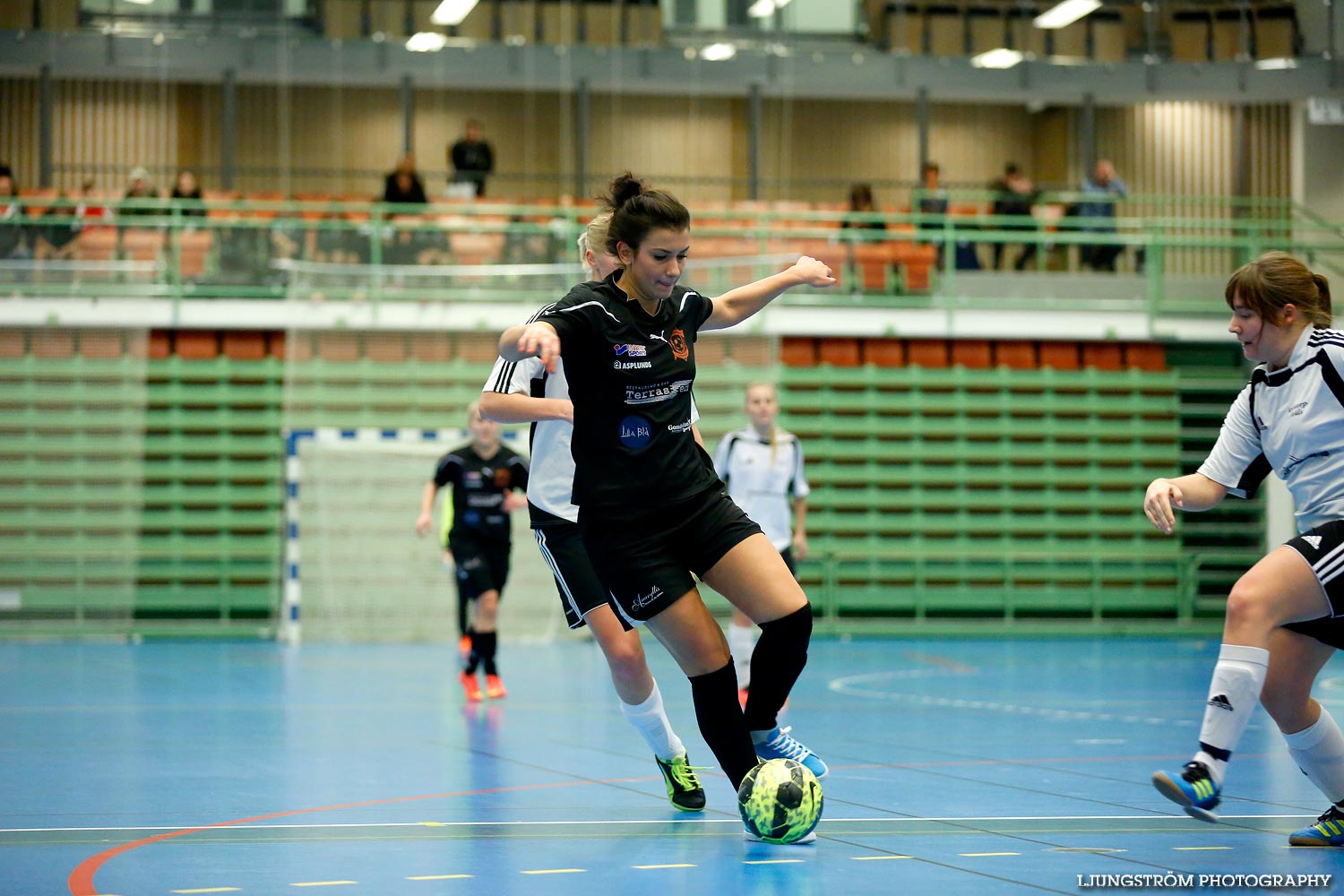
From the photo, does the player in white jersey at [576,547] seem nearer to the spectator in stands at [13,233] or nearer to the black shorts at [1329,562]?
the black shorts at [1329,562]

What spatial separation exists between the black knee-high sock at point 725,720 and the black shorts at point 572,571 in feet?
3.94

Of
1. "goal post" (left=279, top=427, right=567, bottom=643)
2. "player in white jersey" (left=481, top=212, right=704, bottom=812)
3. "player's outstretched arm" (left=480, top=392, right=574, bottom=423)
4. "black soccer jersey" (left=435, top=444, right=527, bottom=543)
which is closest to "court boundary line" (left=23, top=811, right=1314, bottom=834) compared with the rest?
"player in white jersey" (left=481, top=212, right=704, bottom=812)

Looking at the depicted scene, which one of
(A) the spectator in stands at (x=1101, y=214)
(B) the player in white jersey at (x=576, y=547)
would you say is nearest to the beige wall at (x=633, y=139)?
(A) the spectator in stands at (x=1101, y=214)

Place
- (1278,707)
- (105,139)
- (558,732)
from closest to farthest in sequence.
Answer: (1278,707) < (558,732) < (105,139)

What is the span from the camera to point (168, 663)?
13984mm

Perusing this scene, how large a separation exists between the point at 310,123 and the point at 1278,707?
73.5 feet

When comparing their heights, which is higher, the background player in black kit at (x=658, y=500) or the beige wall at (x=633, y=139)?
the beige wall at (x=633, y=139)

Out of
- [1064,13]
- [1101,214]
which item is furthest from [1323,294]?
[1064,13]

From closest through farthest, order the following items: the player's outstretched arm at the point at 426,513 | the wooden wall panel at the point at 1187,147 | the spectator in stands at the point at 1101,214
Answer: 1. the player's outstretched arm at the point at 426,513
2. the spectator in stands at the point at 1101,214
3. the wooden wall panel at the point at 1187,147

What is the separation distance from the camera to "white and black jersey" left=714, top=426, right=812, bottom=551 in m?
10.3

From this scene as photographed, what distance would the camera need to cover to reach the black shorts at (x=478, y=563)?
35.2ft

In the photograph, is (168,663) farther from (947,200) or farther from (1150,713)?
(947,200)

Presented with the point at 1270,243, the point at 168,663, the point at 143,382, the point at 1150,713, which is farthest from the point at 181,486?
the point at 1270,243

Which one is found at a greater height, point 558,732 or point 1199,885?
point 1199,885
